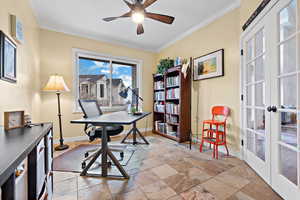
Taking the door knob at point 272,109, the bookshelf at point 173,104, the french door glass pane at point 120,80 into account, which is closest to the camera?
the door knob at point 272,109

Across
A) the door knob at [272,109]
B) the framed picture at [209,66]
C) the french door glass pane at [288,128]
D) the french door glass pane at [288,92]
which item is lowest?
the french door glass pane at [288,128]

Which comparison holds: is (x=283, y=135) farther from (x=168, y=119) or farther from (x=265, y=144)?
(x=168, y=119)

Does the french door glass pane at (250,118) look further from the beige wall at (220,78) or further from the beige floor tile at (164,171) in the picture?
the beige floor tile at (164,171)

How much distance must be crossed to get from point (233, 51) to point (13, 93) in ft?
10.4

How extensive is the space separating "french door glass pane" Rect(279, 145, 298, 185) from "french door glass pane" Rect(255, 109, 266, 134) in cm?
35

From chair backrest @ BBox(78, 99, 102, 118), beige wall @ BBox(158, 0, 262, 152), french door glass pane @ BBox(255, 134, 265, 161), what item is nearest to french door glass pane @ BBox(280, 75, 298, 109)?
french door glass pane @ BBox(255, 134, 265, 161)

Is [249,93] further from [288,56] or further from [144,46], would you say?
[144,46]

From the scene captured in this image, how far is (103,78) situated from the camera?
3.78 metres

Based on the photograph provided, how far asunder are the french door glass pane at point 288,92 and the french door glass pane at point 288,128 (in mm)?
87

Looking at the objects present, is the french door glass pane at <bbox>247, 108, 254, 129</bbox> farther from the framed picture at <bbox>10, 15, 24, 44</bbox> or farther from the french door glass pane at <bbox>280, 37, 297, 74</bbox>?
the framed picture at <bbox>10, 15, 24, 44</bbox>

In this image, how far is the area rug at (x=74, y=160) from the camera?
198 centimetres

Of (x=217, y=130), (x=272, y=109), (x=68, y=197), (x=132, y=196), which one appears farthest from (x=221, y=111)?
(x=68, y=197)

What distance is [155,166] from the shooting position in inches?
80.3

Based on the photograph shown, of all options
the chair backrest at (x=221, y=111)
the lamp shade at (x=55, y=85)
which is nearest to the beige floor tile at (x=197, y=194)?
the chair backrest at (x=221, y=111)
